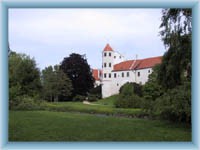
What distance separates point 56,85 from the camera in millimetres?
6625

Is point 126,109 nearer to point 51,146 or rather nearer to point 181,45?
point 181,45

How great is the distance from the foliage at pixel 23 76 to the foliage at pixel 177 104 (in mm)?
2509

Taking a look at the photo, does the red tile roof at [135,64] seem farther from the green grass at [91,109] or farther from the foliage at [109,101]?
the green grass at [91,109]

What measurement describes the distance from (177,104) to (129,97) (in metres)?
3.43

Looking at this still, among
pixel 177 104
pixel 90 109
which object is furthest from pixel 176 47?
pixel 90 109

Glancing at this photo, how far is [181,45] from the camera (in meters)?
6.00

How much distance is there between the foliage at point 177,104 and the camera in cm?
565

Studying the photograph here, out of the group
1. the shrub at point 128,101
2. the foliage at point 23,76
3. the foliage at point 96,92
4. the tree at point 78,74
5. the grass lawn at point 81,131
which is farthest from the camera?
the shrub at point 128,101

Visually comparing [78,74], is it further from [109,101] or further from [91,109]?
[109,101]

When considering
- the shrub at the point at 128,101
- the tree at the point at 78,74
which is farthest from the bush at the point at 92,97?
the shrub at the point at 128,101

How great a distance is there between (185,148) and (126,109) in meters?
6.07

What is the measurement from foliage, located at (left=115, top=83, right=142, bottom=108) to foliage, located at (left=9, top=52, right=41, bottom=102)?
10.3ft
